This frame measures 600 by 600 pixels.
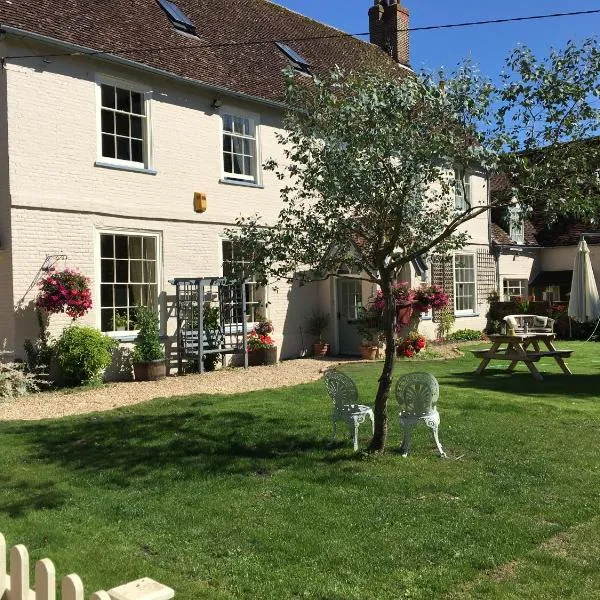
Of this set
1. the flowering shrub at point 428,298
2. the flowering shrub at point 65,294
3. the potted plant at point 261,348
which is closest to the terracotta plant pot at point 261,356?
the potted plant at point 261,348

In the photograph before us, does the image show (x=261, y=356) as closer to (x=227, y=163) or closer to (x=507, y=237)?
(x=227, y=163)

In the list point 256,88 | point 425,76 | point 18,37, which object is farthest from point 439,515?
point 256,88

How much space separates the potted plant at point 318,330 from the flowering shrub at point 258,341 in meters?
1.61

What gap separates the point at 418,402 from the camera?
6727 mm

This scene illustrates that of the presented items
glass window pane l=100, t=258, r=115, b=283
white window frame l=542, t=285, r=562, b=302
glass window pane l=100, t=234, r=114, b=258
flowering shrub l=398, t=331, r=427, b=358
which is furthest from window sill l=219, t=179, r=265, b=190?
white window frame l=542, t=285, r=562, b=302

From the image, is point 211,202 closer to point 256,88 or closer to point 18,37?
point 256,88

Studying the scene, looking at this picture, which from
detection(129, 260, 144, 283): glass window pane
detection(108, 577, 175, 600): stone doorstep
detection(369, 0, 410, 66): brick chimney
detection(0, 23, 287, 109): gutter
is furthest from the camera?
detection(369, 0, 410, 66): brick chimney

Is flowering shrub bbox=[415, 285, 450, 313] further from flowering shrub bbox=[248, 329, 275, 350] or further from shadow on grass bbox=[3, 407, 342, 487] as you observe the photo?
shadow on grass bbox=[3, 407, 342, 487]

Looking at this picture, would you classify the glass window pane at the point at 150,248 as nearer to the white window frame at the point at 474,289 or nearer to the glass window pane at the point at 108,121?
the glass window pane at the point at 108,121

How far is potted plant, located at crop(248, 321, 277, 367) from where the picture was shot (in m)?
14.9

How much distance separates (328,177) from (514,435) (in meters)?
3.45

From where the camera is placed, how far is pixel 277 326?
15883mm

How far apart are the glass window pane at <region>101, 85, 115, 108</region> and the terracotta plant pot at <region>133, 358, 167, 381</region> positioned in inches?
197

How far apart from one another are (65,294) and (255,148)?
20.2ft
